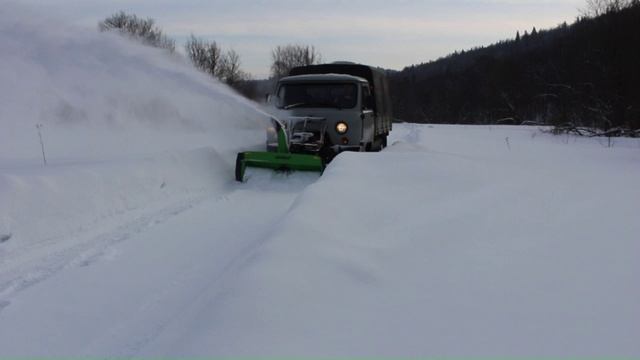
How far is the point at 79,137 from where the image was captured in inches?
788

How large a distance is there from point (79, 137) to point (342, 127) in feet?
46.5

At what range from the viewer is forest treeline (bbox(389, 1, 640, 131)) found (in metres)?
31.9

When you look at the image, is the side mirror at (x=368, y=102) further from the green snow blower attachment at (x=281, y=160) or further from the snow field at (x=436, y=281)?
the snow field at (x=436, y=281)

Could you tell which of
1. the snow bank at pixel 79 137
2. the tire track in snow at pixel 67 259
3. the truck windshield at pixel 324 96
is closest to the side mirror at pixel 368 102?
the truck windshield at pixel 324 96

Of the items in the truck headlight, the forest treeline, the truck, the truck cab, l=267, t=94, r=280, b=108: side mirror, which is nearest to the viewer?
the truck

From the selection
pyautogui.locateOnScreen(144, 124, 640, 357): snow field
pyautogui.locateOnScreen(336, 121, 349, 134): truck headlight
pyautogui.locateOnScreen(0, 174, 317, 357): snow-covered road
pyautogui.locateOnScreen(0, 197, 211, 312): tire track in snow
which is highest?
pyautogui.locateOnScreen(336, 121, 349, 134): truck headlight

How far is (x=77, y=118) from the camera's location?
70.5 feet

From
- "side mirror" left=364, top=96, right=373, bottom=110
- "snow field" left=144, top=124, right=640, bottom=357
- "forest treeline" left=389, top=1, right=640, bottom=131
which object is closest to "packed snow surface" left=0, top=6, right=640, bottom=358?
"snow field" left=144, top=124, right=640, bottom=357

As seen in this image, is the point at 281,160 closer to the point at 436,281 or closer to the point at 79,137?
the point at 436,281

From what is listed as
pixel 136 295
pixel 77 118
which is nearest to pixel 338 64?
pixel 136 295

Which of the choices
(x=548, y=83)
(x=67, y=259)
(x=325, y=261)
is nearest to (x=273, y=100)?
(x=67, y=259)

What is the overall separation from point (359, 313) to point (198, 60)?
48960mm

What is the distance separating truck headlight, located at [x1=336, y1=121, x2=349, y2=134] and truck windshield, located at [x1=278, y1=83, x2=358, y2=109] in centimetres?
41

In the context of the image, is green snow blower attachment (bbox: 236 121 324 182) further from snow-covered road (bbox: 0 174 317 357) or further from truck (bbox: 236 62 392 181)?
snow-covered road (bbox: 0 174 317 357)
